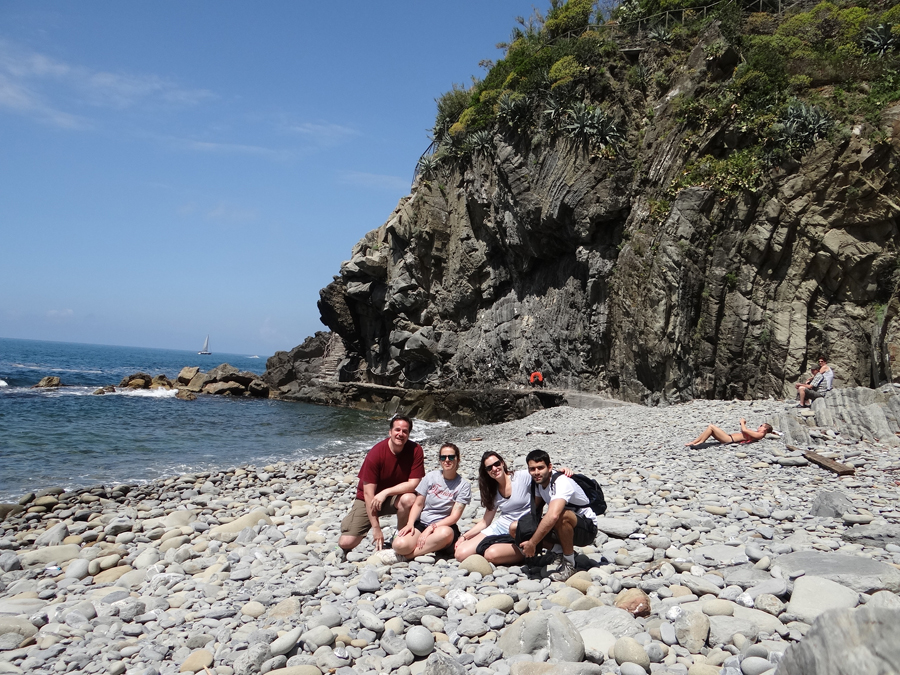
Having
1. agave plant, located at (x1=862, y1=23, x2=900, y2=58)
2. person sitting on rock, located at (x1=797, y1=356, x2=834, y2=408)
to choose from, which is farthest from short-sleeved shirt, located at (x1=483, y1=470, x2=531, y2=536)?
agave plant, located at (x1=862, y1=23, x2=900, y2=58)

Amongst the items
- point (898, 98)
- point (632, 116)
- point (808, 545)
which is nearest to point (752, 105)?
point (898, 98)

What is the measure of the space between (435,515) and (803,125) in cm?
1770

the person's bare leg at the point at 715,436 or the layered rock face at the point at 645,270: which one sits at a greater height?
the layered rock face at the point at 645,270

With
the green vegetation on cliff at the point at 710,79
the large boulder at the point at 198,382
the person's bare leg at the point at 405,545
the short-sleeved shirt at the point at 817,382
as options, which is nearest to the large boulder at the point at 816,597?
the person's bare leg at the point at 405,545

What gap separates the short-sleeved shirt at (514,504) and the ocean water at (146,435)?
36.8ft

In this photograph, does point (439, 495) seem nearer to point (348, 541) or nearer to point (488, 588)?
point (348, 541)

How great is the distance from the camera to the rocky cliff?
659 inches

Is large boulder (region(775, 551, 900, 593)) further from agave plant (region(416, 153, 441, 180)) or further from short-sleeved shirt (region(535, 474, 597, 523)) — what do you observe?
agave plant (region(416, 153, 441, 180))

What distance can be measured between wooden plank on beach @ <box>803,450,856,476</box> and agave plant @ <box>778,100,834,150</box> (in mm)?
12395

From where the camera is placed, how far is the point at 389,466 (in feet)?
21.4

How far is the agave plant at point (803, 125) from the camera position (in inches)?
675

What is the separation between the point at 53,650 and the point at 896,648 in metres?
5.82

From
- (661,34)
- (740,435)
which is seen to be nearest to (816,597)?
(740,435)

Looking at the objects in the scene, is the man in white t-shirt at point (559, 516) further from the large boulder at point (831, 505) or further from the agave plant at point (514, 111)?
the agave plant at point (514, 111)
